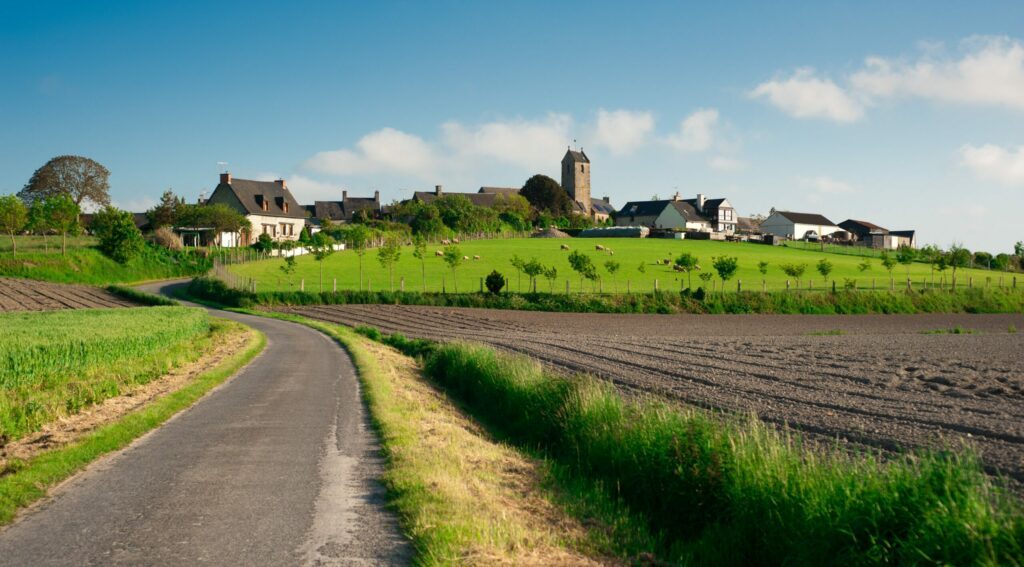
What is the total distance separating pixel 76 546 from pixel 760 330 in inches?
1741

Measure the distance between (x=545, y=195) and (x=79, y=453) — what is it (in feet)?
483

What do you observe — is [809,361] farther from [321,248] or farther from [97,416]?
[321,248]

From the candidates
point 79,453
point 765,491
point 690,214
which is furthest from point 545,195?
point 765,491

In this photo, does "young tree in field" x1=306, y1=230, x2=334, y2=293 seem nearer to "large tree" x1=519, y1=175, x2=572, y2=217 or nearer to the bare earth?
the bare earth

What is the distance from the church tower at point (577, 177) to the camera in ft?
613

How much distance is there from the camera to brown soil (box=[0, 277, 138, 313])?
52.1 m

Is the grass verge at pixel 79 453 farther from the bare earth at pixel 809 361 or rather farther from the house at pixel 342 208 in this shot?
the house at pixel 342 208

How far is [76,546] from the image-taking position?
804cm

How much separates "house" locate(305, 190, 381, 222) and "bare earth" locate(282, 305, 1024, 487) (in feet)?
303

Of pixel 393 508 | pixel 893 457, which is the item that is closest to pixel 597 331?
pixel 893 457

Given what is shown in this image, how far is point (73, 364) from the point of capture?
72.9 ft

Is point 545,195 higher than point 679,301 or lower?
higher

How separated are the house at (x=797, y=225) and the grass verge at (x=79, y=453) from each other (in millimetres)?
142399

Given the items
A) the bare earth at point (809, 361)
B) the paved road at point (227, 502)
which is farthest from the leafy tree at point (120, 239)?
the paved road at point (227, 502)
